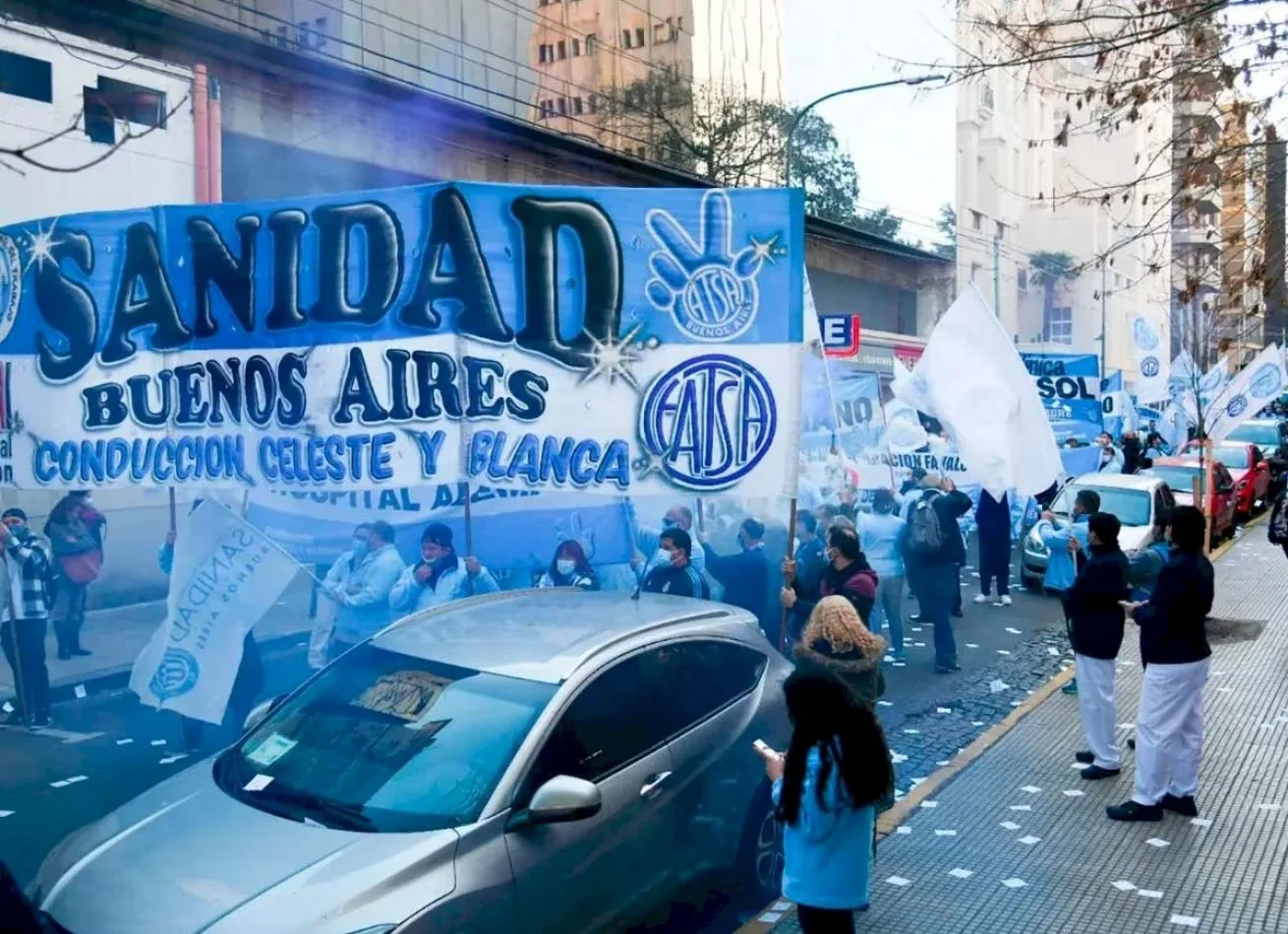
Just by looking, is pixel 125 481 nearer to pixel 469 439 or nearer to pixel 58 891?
pixel 469 439

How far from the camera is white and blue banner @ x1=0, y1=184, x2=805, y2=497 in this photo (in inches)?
272

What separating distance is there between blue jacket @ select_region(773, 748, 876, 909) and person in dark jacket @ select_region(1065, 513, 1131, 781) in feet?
12.2

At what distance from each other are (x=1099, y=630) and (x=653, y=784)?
357cm

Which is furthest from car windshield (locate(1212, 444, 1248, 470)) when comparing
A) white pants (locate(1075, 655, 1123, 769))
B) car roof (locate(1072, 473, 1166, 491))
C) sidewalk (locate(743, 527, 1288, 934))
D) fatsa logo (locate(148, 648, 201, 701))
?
fatsa logo (locate(148, 648, 201, 701))

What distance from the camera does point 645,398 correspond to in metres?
7.00

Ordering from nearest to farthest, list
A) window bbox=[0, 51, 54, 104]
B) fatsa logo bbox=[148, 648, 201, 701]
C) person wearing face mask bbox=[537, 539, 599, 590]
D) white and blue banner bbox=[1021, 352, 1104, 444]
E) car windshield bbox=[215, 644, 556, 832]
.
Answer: car windshield bbox=[215, 644, 556, 832] → fatsa logo bbox=[148, 648, 201, 701] → person wearing face mask bbox=[537, 539, 599, 590] → window bbox=[0, 51, 54, 104] → white and blue banner bbox=[1021, 352, 1104, 444]

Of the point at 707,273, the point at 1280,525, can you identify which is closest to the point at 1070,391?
the point at 1280,525

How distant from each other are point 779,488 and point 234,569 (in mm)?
3101

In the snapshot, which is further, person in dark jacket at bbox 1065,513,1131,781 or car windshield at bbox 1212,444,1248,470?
car windshield at bbox 1212,444,1248,470

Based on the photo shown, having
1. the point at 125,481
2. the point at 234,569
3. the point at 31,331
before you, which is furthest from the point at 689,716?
the point at 31,331

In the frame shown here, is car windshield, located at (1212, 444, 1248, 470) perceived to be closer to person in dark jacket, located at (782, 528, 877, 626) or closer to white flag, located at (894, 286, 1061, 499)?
white flag, located at (894, 286, 1061, 499)

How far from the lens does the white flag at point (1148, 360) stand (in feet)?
70.5

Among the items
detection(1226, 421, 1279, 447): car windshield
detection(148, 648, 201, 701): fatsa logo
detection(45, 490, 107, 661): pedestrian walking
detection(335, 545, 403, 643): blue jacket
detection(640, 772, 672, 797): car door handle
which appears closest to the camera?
detection(640, 772, 672, 797): car door handle

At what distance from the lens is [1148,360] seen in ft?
72.6
